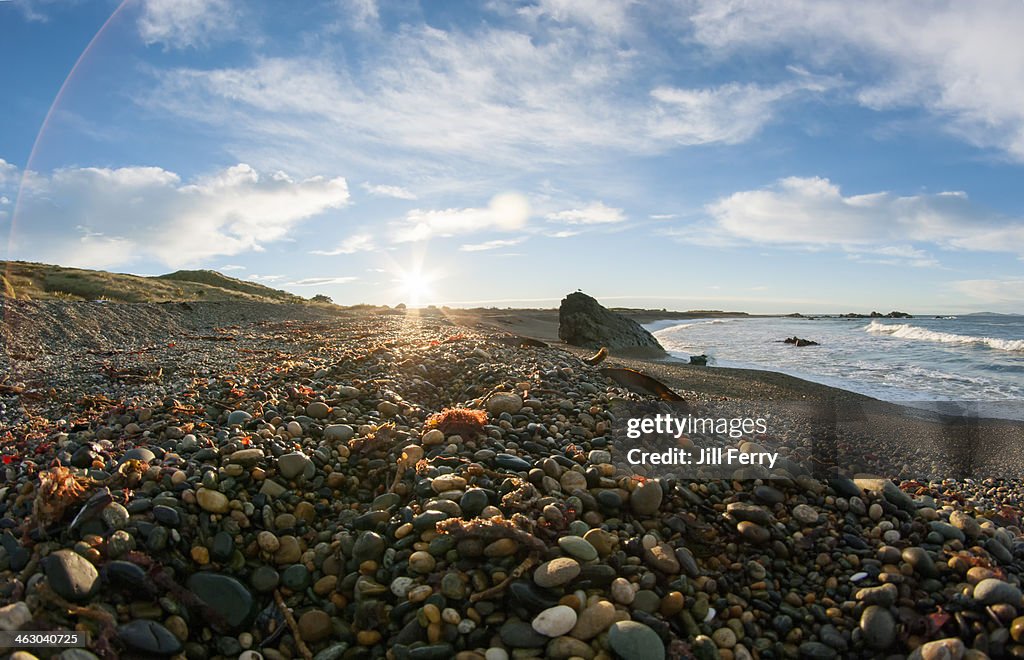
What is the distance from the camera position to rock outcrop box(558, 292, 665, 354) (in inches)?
728

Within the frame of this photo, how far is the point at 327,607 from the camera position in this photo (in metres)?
3.03

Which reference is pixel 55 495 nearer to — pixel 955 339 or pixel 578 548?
pixel 578 548

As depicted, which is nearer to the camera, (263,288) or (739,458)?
(739,458)

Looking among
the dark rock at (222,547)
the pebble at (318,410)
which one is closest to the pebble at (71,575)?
the dark rock at (222,547)

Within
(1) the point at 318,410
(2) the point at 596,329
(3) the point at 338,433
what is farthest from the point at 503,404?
(2) the point at 596,329

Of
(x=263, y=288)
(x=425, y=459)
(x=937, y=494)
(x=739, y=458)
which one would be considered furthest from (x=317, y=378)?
(x=263, y=288)

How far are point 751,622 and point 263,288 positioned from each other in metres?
59.1

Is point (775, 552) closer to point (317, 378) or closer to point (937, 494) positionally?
point (937, 494)

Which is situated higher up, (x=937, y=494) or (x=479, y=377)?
(x=479, y=377)

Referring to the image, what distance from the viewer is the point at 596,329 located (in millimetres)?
18766
